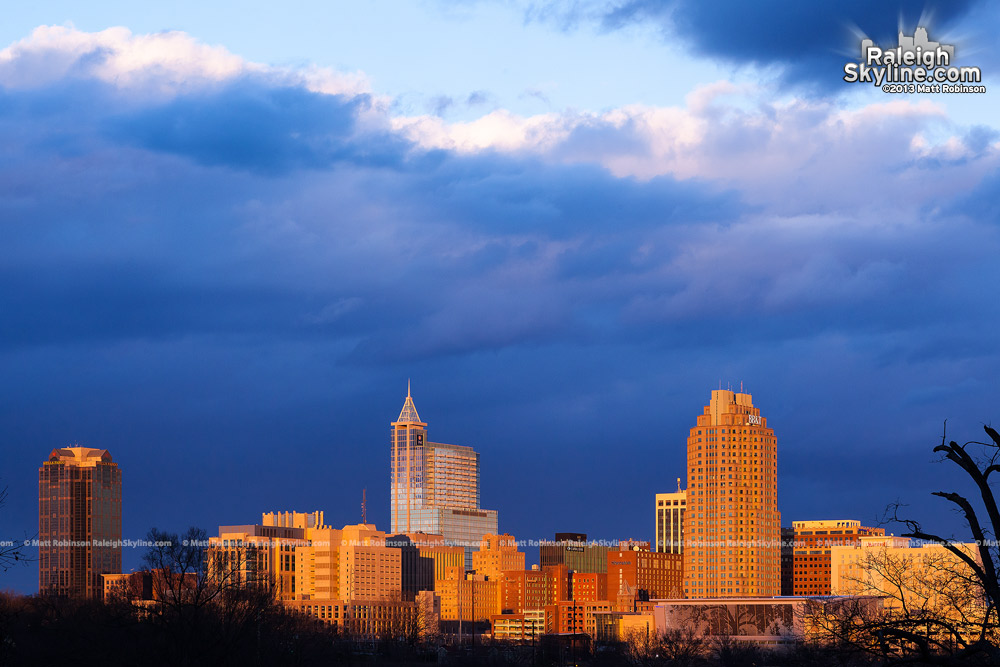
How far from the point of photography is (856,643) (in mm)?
20875

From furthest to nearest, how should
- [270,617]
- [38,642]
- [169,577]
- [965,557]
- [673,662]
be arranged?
[673,662] < [270,617] < [38,642] < [169,577] < [965,557]

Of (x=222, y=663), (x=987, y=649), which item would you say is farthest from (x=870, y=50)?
(x=987, y=649)

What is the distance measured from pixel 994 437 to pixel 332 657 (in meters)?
179

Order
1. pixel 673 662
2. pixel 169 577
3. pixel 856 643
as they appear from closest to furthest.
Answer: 1. pixel 856 643
2. pixel 169 577
3. pixel 673 662

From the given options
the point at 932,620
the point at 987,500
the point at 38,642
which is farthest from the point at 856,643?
the point at 38,642

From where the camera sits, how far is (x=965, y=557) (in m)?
18.4

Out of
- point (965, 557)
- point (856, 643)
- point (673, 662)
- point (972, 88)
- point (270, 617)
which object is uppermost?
point (972, 88)

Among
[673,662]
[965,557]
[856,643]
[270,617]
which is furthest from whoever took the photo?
[673,662]

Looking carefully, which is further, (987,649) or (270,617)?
(270,617)

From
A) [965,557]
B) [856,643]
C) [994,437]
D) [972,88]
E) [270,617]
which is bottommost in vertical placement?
[270,617]

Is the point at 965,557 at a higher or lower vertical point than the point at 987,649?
higher

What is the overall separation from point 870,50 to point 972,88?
23.4ft

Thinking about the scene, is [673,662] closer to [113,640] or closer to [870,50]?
[113,640]

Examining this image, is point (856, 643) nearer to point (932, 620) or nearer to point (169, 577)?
point (932, 620)
